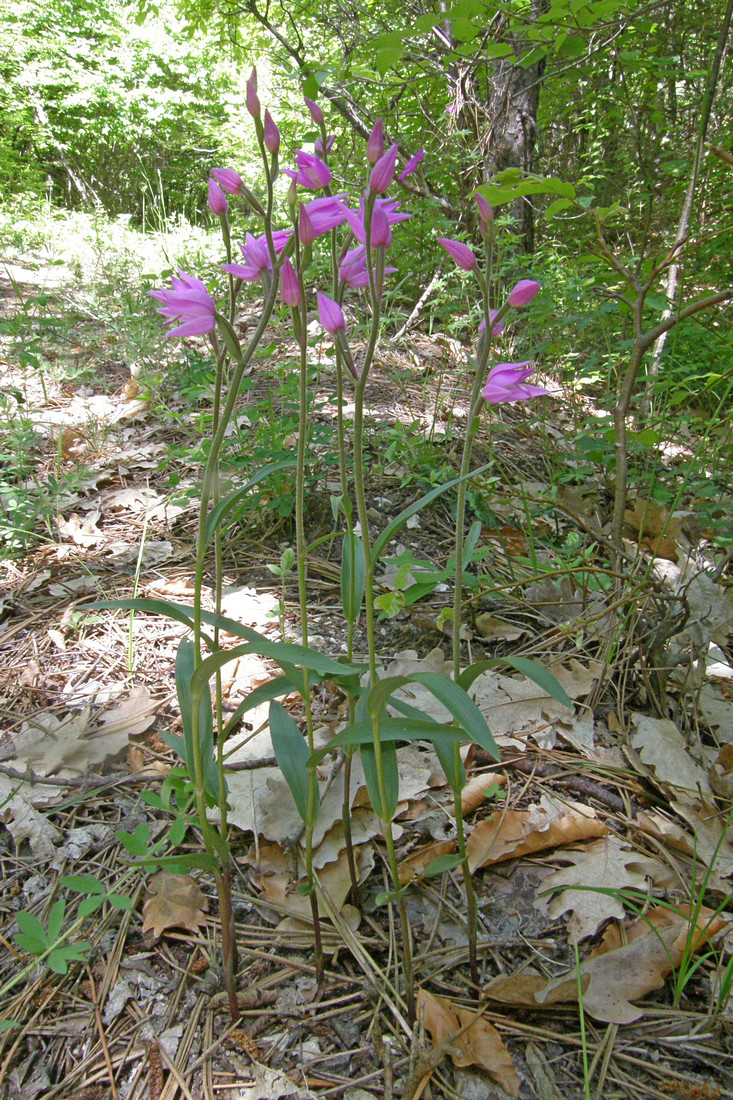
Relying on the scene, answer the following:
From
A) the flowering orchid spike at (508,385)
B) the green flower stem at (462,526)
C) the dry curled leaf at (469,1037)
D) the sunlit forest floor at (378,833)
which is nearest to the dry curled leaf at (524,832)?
the sunlit forest floor at (378,833)

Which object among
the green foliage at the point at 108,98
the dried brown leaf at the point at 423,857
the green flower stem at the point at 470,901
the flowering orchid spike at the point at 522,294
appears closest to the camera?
the flowering orchid spike at the point at 522,294

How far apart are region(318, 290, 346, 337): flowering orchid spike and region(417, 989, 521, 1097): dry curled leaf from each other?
1125mm

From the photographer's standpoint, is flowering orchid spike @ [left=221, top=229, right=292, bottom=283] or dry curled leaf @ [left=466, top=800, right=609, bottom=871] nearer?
flowering orchid spike @ [left=221, top=229, right=292, bottom=283]

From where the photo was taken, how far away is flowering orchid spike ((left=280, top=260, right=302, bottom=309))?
0.96 metres

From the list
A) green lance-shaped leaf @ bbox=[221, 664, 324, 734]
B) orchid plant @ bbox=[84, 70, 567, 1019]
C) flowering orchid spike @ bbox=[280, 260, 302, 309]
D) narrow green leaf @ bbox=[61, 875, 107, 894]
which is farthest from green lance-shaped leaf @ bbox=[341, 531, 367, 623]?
narrow green leaf @ bbox=[61, 875, 107, 894]

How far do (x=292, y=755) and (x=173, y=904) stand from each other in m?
0.41

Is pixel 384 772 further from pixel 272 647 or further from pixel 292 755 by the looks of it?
pixel 272 647

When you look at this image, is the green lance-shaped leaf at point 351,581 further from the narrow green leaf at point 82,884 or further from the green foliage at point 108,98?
the green foliage at point 108,98

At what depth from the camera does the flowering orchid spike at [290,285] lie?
0.96 m

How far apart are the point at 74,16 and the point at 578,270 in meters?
14.6

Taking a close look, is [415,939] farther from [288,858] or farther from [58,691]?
[58,691]

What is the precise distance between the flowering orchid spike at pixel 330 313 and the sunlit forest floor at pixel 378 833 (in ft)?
1.28

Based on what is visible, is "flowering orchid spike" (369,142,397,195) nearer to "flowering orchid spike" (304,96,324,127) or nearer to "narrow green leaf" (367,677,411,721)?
"flowering orchid spike" (304,96,324,127)

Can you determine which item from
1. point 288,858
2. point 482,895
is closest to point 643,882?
point 482,895
